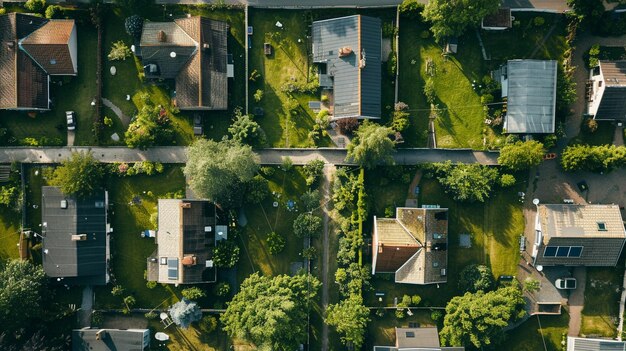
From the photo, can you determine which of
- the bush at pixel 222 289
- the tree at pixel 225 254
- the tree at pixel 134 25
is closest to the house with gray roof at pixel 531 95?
the tree at pixel 225 254

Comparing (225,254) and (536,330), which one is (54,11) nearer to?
(225,254)

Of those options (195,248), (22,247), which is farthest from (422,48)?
(22,247)

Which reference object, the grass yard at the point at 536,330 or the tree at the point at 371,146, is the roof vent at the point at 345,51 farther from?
the grass yard at the point at 536,330

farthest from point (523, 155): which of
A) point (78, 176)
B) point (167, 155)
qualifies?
point (78, 176)

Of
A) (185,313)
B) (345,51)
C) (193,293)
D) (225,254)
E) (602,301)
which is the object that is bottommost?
(185,313)

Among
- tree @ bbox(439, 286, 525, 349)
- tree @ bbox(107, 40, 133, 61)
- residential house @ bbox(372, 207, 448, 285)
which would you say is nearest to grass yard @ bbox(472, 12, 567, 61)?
residential house @ bbox(372, 207, 448, 285)

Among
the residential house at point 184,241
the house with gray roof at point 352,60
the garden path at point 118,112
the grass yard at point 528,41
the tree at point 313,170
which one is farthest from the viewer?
the garden path at point 118,112

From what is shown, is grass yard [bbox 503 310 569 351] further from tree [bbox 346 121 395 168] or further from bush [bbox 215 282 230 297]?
bush [bbox 215 282 230 297]

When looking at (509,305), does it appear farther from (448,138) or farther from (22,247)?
(22,247)
